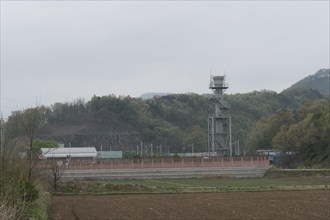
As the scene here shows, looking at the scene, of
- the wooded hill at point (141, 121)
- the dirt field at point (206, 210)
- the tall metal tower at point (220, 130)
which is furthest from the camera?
the wooded hill at point (141, 121)

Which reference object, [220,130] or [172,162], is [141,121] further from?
[172,162]

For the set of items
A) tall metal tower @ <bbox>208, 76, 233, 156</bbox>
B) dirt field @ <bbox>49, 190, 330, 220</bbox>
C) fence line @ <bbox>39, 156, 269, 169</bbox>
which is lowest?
dirt field @ <bbox>49, 190, 330, 220</bbox>

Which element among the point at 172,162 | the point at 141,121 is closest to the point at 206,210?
the point at 172,162

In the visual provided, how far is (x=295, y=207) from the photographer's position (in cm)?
2988

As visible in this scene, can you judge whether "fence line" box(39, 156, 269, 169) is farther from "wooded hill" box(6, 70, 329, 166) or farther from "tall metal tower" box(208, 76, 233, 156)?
"wooded hill" box(6, 70, 329, 166)

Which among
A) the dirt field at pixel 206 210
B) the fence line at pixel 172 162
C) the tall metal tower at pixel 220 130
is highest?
the tall metal tower at pixel 220 130

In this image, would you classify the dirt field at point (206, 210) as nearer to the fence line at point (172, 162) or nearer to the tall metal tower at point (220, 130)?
the fence line at point (172, 162)

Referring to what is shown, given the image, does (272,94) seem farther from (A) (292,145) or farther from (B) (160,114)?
(A) (292,145)

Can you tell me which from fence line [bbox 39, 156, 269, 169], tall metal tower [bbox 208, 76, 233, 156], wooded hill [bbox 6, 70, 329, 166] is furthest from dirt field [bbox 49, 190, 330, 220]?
wooded hill [bbox 6, 70, 329, 166]

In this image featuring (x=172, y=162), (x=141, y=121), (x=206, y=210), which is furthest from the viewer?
(x=141, y=121)

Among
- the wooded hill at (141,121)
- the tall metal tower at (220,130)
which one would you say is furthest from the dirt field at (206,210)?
the wooded hill at (141,121)

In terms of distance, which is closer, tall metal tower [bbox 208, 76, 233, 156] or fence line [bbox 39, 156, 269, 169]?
fence line [bbox 39, 156, 269, 169]

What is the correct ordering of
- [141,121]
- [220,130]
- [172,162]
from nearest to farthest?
[172,162]
[220,130]
[141,121]

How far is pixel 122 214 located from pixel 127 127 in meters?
116
